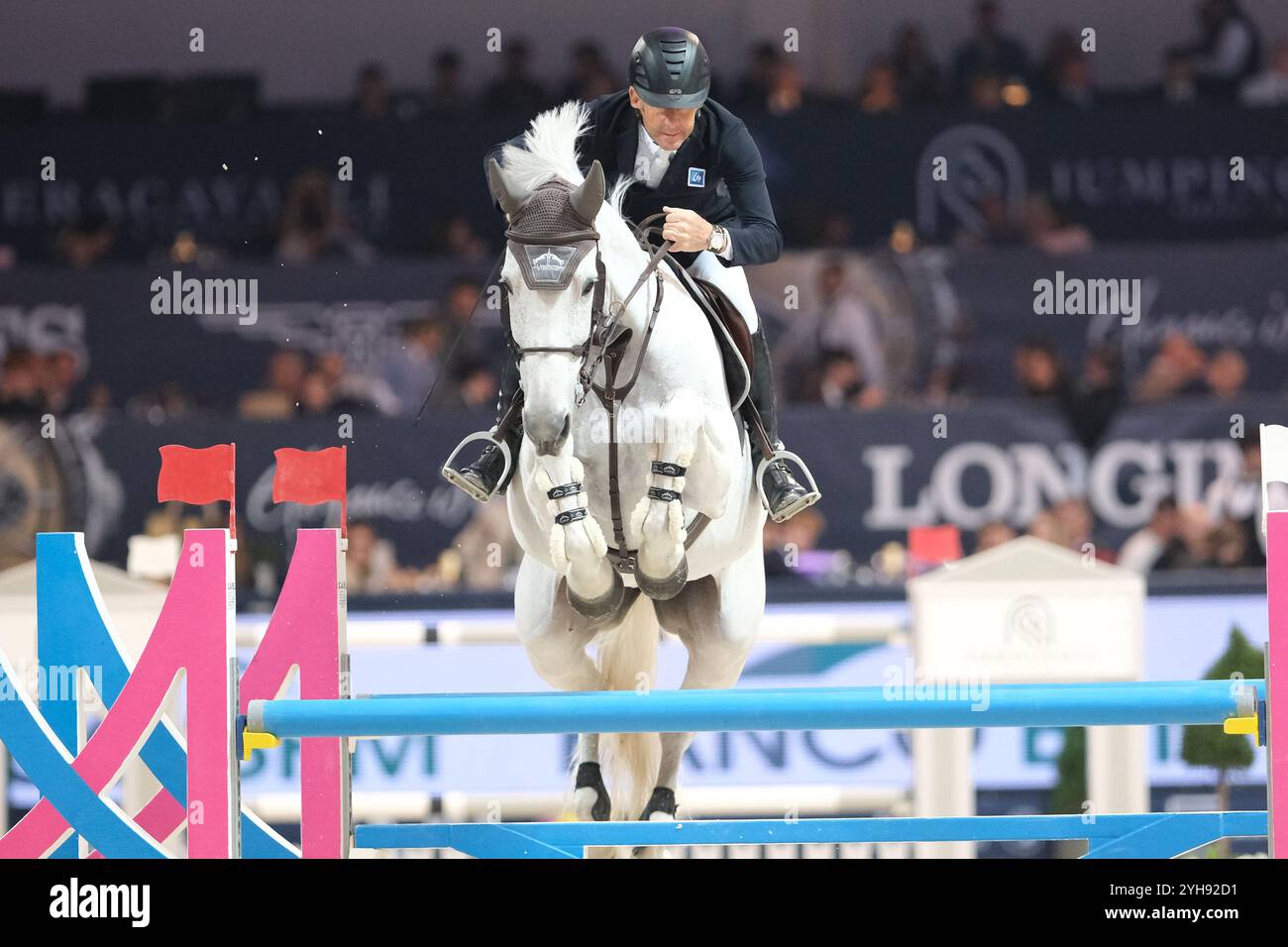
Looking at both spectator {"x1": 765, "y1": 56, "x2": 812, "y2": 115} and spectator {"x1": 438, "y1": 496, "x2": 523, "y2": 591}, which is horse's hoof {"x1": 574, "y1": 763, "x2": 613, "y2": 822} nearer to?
spectator {"x1": 438, "y1": 496, "x2": 523, "y2": 591}

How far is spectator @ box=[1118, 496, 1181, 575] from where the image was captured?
744 cm

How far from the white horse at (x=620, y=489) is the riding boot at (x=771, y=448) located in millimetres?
58

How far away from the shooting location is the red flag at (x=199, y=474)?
367cm

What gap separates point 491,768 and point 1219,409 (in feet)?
11.8

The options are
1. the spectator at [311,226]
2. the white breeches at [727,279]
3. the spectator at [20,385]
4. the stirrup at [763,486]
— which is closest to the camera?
the stirrup at [763,486]

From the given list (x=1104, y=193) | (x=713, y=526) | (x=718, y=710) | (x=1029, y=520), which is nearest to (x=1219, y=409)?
(x=1029, y=520)

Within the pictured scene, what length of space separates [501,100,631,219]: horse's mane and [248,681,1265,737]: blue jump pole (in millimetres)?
1120

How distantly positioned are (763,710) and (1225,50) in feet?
23.7

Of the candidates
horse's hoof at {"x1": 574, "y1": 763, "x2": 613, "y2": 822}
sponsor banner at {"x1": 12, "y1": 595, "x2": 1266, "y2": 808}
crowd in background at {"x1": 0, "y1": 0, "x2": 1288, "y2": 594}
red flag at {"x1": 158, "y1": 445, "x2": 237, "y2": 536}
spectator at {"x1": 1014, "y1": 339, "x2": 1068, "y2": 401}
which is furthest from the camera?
spectator at {"x1": 1014, "y1": 339, "x2": 1068, "y2": 401}

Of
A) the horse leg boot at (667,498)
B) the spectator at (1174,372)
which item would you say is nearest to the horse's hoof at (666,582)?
the horse leg boot at (667,498)

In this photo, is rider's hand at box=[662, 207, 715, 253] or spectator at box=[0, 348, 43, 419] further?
spectator at box=[0, 348, 43, 419]

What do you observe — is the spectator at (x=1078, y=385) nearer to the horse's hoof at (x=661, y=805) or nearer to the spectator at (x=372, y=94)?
the spectator at (x=372, y=94)

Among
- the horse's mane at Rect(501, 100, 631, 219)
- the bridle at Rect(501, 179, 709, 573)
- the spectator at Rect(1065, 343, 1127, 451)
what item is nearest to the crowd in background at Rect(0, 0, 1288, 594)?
the spectator at Rect(1065, 343, 1127, 451)
